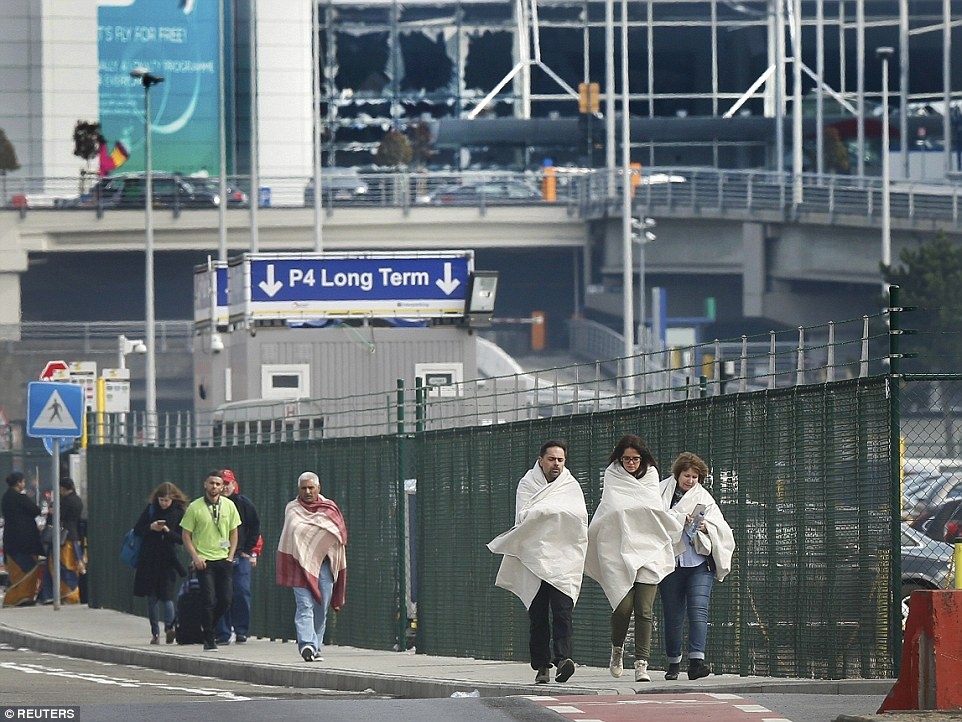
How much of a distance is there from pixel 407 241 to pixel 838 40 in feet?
80.1

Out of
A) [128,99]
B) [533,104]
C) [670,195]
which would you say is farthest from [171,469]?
[533,104]

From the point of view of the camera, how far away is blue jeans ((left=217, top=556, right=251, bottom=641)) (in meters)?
21.1

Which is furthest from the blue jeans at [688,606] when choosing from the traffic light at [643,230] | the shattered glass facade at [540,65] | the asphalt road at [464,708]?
the shattered glass facade at [540,65]

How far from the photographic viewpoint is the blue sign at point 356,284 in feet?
102

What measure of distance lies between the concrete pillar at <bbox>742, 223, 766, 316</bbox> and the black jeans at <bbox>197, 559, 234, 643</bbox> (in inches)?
2207

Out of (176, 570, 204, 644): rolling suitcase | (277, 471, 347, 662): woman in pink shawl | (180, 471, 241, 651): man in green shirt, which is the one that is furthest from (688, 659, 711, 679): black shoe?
(176, 570, 204, 644): rolling suitcase

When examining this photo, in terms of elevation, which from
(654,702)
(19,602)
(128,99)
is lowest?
(19,602)

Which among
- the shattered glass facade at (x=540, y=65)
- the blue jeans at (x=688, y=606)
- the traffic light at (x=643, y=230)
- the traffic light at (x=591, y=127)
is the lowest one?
the blue jeans at (x=688, y=606)

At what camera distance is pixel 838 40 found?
95250 millimetres

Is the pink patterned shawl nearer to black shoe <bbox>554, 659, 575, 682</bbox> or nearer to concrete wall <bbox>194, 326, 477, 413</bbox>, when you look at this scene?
black shoe <bbox>554, 659, 575, 682</bbox>

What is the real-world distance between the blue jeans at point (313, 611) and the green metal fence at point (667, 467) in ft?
2.10

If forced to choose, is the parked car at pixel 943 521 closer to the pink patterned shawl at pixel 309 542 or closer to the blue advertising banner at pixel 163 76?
the pink patterned shawl at pixel 309 542

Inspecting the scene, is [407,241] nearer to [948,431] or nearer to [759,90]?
[759,90]

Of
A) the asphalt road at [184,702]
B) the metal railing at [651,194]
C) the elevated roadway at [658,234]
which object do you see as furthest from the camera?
the elevated roadway at [658,234]
